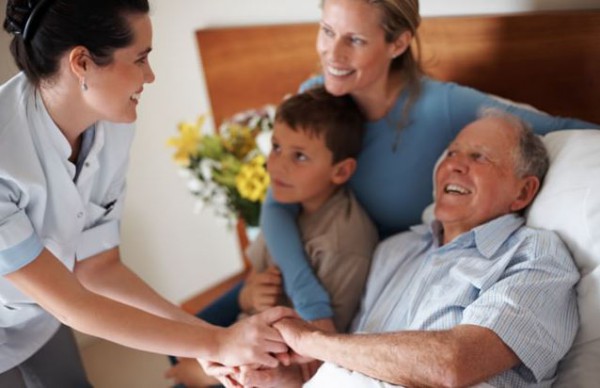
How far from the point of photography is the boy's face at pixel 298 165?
1621mm

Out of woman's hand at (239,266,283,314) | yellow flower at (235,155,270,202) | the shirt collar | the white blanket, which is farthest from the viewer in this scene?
yellow flower at (235,155,270,202)

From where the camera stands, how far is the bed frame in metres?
1.52

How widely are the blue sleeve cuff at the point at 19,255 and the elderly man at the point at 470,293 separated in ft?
1.87

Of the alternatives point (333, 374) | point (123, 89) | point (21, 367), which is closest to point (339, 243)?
point (333, 374)

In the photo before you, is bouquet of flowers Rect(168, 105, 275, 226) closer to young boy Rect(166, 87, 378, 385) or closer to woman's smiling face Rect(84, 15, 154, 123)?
young boy Rect(166, 87, 378, 385)

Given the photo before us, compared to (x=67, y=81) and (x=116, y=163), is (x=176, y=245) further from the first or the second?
(x=67, y=81)

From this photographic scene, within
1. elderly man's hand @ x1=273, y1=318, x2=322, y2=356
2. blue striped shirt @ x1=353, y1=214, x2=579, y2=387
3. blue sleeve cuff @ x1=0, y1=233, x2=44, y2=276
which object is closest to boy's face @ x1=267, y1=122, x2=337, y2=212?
blue striped shirt @ x1=353, y1=214, x2=579, y2=387

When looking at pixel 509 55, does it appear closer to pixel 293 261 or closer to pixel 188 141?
pixel 293 261

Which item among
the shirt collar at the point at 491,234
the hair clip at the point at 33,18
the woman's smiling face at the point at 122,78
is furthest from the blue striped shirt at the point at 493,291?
the hair clip at the point at 33,18

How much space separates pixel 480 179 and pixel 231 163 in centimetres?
88

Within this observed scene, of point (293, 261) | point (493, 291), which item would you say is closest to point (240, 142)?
point (293, 261)

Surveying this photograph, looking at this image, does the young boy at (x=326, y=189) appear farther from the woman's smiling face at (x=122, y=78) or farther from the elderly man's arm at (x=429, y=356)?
the woman's smiling face at (x=122, y=78)

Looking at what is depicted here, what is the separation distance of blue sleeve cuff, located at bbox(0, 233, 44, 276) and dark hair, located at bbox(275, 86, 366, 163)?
0.74 m

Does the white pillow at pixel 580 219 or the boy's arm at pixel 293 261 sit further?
the boy's arm at pixel 293 261
